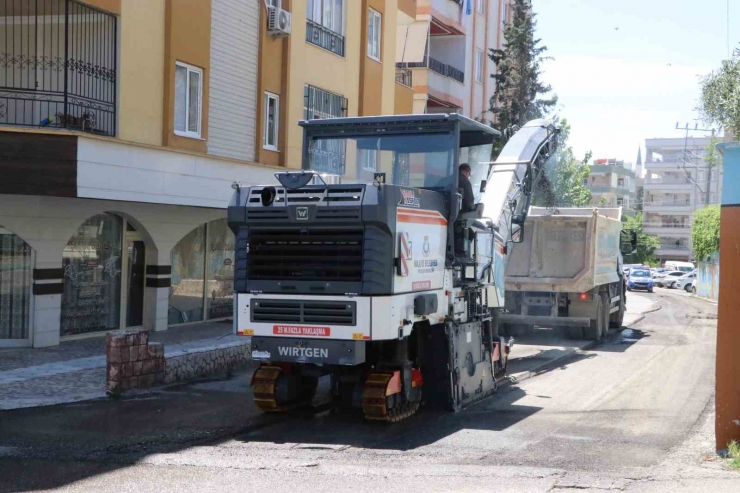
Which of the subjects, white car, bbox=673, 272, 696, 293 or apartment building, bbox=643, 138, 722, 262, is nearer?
white car, bbox=673, 272, 696, 293

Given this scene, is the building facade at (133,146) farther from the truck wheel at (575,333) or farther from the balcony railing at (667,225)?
the balcony railing at (667,225)

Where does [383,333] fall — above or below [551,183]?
below

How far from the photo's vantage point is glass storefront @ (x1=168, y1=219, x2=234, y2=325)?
1952 centimetres

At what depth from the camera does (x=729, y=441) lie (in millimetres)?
8781

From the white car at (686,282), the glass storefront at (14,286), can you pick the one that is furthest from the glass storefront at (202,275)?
the white car at (686,282)

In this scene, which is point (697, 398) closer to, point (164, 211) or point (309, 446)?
point (309, 446)

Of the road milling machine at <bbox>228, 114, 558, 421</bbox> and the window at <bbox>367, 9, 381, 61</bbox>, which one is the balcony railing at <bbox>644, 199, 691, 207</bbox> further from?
the road milling machine at <bbox>228, 114, 558, 421</bbox>

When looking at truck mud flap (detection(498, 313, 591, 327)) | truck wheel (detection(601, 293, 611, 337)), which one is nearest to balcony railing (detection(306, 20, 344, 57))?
truck mud flap (detection(498, 313, 591, 327))

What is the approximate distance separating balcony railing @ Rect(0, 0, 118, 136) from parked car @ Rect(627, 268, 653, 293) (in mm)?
44231

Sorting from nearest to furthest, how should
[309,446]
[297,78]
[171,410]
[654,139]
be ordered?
[309,446] < [171,410] < [297,78] < [654,139]

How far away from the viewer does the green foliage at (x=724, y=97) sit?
30.9m

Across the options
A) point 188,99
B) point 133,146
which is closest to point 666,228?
point 188,99

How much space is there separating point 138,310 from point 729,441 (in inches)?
503

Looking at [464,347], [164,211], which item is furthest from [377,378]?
[164,211]
